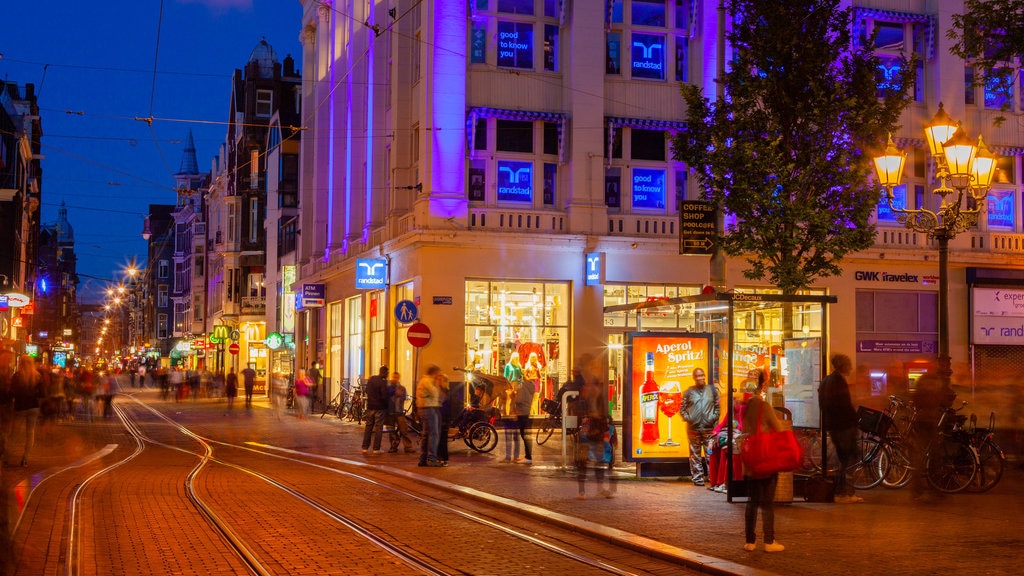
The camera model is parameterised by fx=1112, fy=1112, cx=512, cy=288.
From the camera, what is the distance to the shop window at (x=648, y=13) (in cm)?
3195

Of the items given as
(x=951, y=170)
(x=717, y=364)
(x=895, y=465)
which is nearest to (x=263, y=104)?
(x=717, y=364)

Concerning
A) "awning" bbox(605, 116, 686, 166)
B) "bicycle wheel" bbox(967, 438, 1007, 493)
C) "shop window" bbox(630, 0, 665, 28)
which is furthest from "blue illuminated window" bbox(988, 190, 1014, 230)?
"bicycle wheel" bbox(967, 438, 1007, 493)

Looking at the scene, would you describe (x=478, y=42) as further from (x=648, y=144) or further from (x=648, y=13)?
(x=648, y=144)

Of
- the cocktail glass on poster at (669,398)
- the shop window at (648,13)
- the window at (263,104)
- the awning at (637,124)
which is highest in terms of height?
the window at (263,104)

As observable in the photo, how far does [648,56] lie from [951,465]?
1902 cm

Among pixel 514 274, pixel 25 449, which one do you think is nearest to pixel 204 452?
pixel 25 449

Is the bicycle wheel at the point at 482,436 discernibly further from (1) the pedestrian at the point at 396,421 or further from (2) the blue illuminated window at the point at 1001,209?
(2) the blue illuminated window at the point at 1001,209

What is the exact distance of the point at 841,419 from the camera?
1463 centimetres

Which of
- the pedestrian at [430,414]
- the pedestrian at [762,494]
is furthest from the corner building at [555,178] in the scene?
the pedestrian at [762,494]

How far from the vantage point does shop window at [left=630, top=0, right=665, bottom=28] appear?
32.0m

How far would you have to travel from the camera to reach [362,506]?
1416 cm

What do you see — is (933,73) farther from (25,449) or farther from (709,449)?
(25,449)

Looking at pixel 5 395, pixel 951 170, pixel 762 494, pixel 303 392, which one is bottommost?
pixel 303 392

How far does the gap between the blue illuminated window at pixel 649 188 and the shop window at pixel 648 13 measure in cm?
425
